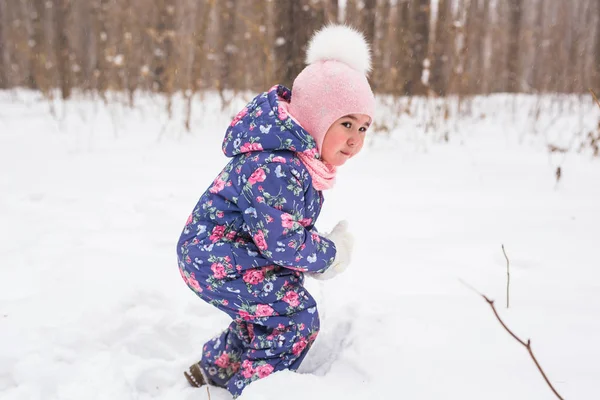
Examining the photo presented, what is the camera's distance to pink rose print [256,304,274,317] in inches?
60.5

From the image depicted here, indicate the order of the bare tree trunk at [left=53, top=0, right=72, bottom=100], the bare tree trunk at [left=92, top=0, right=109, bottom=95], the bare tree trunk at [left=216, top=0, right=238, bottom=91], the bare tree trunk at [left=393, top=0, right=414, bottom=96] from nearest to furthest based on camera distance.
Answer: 1. the bare tree trunk at [left=393, top=0, right=414, bottom=96]
2. the bare tree trunk at [left=92, top=0, right=109, bottom=95]
3. the bare tree trunk at [left=53, top=0, right=72, bottom=100]
4. the bare tree trunk at [left=216, top=0, right=238, bottom=91]

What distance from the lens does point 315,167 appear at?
151cm

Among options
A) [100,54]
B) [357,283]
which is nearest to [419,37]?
[100,54]

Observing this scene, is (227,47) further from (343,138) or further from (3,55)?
(343,138)

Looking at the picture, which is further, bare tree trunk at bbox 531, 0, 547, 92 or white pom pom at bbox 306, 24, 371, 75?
bare tree trunk at bbox 531, 0, 547, 92

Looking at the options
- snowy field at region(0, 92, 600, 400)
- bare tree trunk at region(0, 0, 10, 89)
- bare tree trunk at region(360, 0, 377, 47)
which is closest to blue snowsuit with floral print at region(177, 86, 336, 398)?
snowy field at region(0, 92, 600, 400)

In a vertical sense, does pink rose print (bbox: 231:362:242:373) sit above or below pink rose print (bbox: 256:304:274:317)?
below

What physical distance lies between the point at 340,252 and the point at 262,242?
1.02 ft

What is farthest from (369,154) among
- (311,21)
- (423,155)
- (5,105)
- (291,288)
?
(5,105)

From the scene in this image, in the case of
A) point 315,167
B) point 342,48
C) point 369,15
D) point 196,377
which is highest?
point 369,15

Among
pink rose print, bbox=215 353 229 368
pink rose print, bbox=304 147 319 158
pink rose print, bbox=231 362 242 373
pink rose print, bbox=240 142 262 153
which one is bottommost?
pink rose print, bbox=231 362 242 373

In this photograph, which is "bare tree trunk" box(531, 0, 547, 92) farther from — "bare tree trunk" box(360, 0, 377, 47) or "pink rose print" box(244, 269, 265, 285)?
"pink rose print" box(244, 269, 265, 285)

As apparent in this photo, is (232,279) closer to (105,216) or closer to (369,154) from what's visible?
(105,216)

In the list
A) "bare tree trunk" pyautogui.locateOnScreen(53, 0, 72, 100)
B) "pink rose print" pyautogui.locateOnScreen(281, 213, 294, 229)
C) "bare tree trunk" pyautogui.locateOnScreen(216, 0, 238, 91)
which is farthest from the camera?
"bare tree trunk" pyautogui.locateOnScreen(216, 0, 238, 91)
